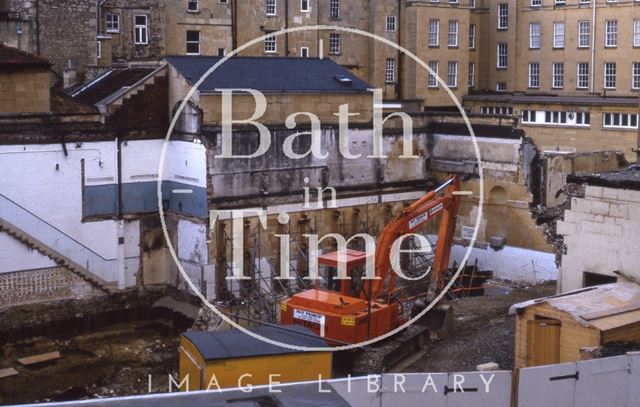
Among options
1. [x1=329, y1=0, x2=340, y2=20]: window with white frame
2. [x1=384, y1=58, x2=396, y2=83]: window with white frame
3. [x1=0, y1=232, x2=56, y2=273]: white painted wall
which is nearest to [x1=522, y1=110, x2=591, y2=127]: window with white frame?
[x1=384, y1=58, x2=396, y2=83]: window with white frame

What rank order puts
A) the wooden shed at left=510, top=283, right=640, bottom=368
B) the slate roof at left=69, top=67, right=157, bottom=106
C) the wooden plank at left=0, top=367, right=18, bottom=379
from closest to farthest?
the wooden shed at left=510, top=283, right=640, bottom=368 < the wooden plank at left=0, top=367, right=18, bottom=379 < the slate roof at left=69, top=67, right=157, bottom=106

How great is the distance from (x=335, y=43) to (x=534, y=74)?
13798mm

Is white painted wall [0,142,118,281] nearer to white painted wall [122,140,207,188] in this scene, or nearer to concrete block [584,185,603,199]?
white painted wall [122,140,207,188]

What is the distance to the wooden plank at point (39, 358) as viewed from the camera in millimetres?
28609

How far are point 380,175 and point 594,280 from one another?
542 inches

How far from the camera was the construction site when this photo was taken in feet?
74.6

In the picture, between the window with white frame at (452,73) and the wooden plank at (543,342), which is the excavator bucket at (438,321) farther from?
the window with white frame at (452,73)

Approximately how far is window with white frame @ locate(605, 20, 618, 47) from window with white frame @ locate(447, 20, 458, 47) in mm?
8637

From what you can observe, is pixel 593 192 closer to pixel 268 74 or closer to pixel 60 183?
pixel 268 74

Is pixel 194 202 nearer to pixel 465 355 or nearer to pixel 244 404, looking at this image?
pixel 465 355

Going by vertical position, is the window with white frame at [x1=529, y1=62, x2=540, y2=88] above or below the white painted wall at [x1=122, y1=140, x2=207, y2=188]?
above

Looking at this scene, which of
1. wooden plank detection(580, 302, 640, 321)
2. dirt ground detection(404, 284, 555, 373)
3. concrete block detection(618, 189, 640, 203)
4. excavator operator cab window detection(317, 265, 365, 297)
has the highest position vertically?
concrete block detection(618, 189, 640, 203)

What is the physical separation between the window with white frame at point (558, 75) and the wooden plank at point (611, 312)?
128 ft

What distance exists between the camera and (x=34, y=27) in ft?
134
